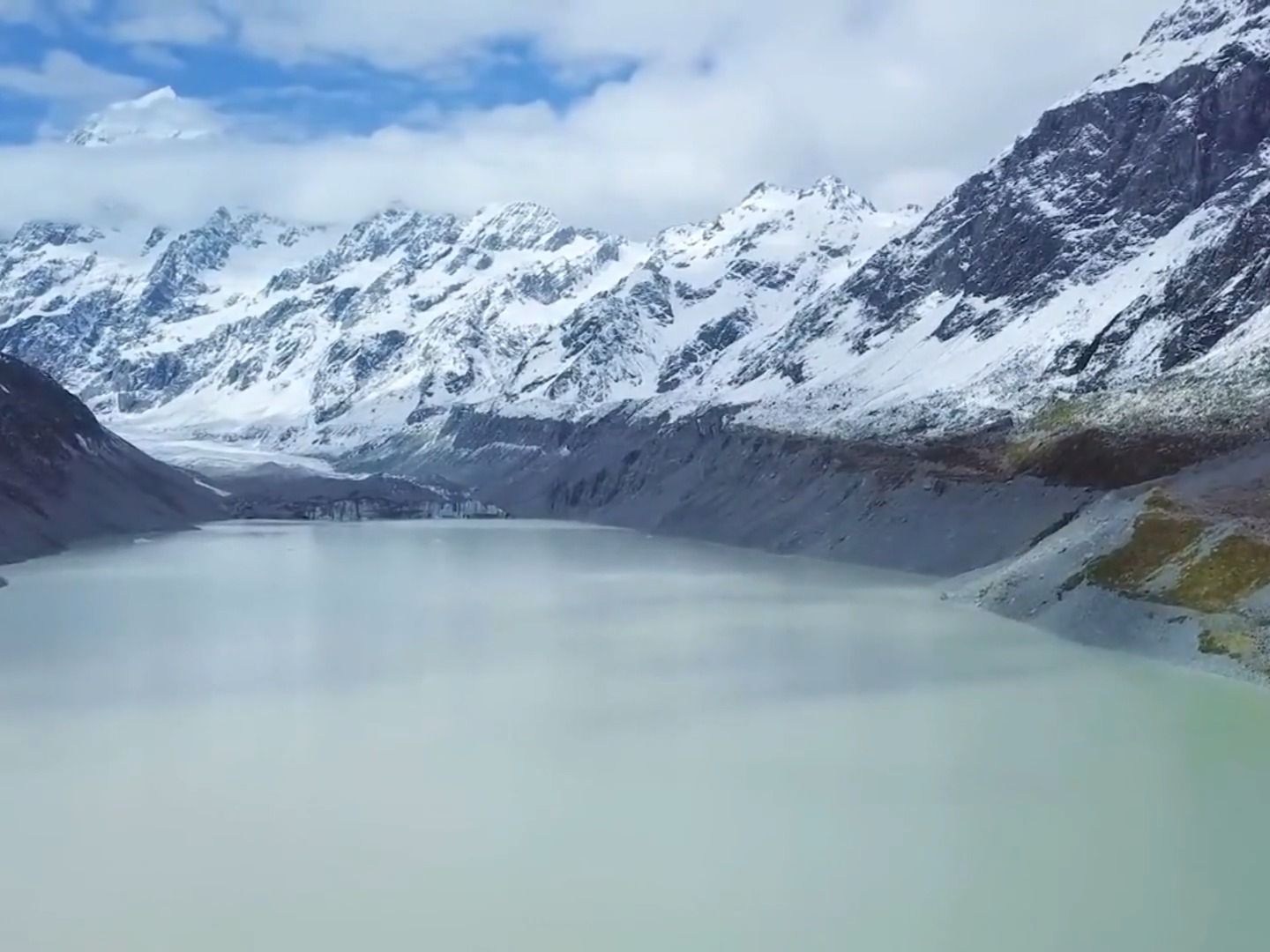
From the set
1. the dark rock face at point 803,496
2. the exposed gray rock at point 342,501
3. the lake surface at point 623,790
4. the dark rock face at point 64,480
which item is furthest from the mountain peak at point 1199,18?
the dark rock face at point 64,480

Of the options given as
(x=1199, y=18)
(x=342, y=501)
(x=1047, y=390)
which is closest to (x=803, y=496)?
(x=1047, y=390)

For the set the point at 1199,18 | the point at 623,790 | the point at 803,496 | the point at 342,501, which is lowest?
the point at 623,790

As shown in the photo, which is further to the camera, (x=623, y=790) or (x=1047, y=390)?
(x=1047, y=390)

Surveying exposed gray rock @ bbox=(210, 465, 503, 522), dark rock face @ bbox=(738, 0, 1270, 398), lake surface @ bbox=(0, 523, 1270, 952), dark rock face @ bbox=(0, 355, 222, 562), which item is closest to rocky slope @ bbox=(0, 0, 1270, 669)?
dark rock face @ bbox=(738, 0, 1270, 398)

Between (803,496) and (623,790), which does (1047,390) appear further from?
→ (623,790)

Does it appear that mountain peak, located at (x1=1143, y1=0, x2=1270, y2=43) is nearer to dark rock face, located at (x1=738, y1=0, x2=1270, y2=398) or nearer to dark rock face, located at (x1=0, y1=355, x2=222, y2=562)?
dark rock face, located at (x1=738, y1=0, x2=1270, y2=398)

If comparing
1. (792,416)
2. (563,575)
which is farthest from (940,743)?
(792,416)
